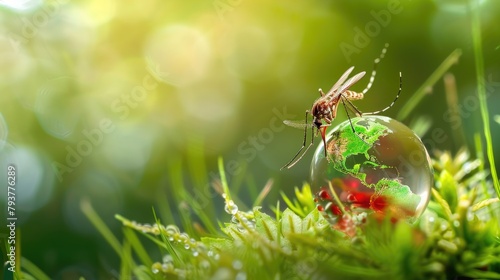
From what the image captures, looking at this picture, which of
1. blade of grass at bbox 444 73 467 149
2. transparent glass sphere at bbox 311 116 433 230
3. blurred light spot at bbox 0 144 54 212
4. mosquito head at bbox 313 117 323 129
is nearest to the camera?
transparent glass sphere at bbox 311 116 433 230

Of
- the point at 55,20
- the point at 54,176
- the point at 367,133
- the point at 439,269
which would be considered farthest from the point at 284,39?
the point at 439,269

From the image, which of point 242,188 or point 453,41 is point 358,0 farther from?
point 242,188

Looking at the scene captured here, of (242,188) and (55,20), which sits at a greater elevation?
(55,20)

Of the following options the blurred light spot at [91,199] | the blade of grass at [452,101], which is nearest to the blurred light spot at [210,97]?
the blurred light spot at [91,199]

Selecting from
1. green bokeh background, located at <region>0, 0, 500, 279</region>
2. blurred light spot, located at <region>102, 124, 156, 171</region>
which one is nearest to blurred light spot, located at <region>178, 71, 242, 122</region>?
green bokeh background, located at <region>0, 0, 500, 279</region>

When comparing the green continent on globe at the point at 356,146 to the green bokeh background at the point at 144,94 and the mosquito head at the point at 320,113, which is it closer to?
the mosquito head at the point at 320,113

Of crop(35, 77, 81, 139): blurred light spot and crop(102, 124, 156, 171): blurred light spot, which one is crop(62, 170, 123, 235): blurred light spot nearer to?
crop(102, 124, 156, 171): blurred light spot

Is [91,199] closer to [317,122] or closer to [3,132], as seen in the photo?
[3,132]
